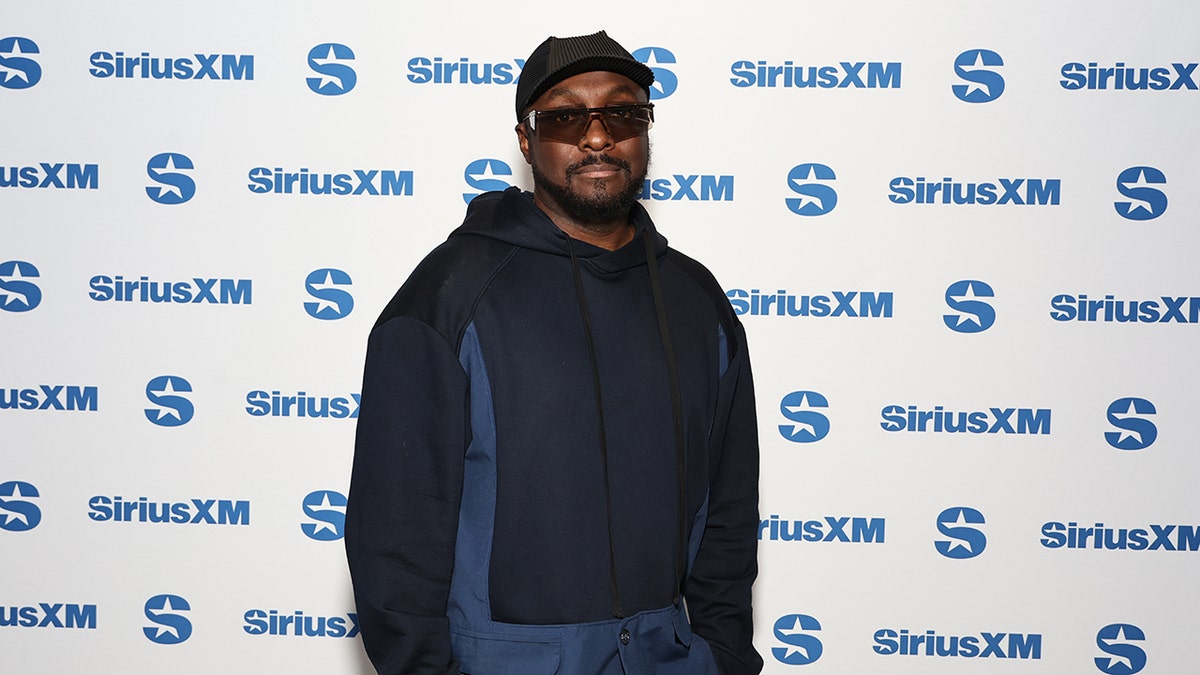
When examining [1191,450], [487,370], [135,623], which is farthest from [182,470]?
[1191,450]

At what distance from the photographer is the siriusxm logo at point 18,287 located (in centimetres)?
270

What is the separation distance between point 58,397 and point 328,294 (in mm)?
718

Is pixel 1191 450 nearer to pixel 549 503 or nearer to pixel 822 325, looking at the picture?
pixel 822 325

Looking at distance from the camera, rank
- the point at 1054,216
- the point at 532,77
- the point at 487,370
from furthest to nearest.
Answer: the point at 1054,216 → the point at 532,77 → the point at 487,370

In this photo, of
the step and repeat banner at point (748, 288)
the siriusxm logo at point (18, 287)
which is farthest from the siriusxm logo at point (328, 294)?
the siriusxm logo at point (18, 287)

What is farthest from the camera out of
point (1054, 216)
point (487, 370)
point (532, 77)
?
point (1054, 216)

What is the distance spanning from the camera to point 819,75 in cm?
262

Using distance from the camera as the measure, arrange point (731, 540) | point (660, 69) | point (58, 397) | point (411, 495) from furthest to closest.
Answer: point (58, 397)
point (660, 69)
point (731, 540)
point (411, 495)

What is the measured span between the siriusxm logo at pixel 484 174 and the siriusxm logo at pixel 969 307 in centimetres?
109

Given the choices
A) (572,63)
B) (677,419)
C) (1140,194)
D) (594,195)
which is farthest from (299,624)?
(1140,194)

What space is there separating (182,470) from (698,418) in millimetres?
1499

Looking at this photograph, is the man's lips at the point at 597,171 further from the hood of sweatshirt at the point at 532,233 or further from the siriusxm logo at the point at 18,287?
the siriusxm logo at the point at 18,287

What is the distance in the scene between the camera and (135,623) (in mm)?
2766

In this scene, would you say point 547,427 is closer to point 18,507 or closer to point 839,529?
point 839,529
